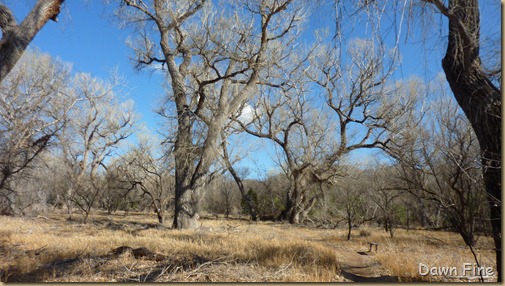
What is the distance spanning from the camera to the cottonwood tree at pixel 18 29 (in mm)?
4352

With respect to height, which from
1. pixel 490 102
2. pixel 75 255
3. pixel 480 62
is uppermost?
pixel 480 62

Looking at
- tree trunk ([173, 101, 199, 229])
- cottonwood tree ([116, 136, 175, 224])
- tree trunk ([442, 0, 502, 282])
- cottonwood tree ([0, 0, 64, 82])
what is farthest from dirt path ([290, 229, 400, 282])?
cottonwood tree ([116, 136, 175, 224])

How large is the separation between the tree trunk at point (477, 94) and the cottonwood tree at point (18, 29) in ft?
16.4

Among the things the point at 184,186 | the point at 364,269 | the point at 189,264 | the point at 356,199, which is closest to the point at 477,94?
the point at 189,264

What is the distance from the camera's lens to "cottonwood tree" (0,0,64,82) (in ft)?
14.3

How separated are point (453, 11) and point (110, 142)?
37.3m

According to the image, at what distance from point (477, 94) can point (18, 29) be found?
5537 mm

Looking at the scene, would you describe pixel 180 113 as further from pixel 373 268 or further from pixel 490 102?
pixel 490 102

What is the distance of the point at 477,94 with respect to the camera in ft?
10.8

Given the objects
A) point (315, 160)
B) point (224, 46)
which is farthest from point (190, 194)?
point (315, 160)

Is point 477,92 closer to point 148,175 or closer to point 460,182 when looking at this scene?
point 460,182

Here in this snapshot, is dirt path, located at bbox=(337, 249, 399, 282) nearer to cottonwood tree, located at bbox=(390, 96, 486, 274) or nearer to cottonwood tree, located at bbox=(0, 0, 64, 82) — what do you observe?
cottonwood tree, located at bbox=(390, 96, 486, 274)

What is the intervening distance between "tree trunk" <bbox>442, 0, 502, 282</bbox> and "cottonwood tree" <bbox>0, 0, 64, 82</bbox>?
5000mm

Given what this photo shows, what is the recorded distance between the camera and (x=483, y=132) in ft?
10.7
